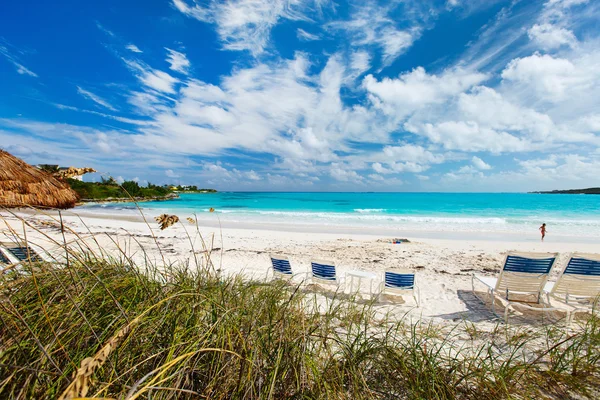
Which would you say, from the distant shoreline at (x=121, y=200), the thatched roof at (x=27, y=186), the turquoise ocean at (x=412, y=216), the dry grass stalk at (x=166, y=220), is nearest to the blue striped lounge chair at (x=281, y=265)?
the distant shoreline at (x=121, y=200)

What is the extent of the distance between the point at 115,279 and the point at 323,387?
1693mm

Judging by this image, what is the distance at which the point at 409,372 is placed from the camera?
69.6 inches

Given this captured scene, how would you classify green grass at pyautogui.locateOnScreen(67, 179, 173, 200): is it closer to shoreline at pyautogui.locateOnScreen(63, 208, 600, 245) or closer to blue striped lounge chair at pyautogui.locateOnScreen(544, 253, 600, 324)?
shoreline at pyautogui.locateOnScreen(63, 208, 600, 245)

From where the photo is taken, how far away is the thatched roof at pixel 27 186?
500 cm

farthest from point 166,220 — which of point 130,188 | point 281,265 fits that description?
point 281,265

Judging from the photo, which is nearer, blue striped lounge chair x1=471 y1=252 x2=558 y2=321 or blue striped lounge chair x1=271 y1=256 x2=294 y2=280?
blue striped lounge chair x1=471 y1=252 x2=558 y2=321

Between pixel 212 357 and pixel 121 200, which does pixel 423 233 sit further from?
pixel 121 200

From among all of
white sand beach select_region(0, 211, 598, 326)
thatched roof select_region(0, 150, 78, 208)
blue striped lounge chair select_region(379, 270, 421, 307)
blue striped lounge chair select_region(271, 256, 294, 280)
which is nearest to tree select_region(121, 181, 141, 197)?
white sand beach select_region(0, 211, 598, 326)

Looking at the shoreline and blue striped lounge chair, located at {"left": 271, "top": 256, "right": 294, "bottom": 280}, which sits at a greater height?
blue striped lounge chair, located at {"left": 271, "top": 256, "right": 294, "bottom": 280}

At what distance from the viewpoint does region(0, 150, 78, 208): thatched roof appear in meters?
5.00

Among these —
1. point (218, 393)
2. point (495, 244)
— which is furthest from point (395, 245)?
point (218, 393)

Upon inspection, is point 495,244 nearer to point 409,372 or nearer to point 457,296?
point 457,296

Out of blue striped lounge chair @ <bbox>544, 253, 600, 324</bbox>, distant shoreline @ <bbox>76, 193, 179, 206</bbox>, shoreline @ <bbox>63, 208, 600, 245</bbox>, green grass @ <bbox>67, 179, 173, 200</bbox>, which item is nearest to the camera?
green grass @ <bbox>67, 179, 173, 200</bbox>

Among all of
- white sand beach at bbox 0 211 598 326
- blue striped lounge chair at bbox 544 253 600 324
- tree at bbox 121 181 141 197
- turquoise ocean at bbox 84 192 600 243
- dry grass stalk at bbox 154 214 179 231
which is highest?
tree at bbox 121 181 141 197
